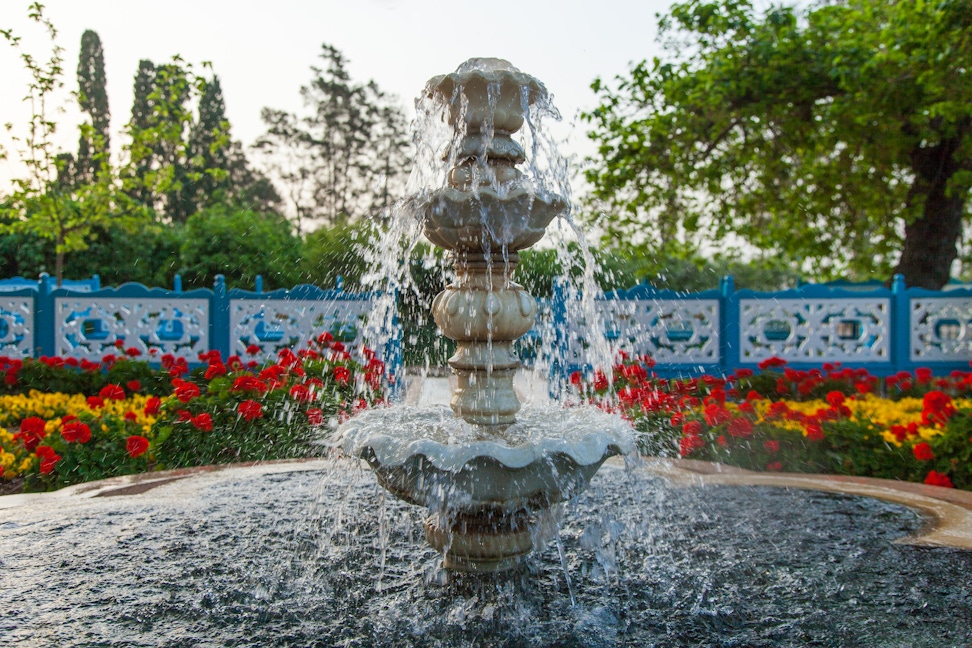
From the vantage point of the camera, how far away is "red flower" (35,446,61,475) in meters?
3.85

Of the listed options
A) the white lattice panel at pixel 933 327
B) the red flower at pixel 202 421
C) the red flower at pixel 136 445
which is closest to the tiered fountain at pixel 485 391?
the red flower at pixel 136 445

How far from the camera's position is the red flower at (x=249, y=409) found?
4.58 m

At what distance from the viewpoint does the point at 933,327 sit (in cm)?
783

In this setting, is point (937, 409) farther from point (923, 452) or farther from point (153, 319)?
point (153, 319)

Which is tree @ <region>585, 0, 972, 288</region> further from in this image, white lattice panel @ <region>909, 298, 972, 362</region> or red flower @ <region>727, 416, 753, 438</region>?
red flower @ <region>727, 416, 753, 438</region>

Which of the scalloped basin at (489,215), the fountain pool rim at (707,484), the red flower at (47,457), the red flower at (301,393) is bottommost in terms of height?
the fountain pool rim at (707,484)

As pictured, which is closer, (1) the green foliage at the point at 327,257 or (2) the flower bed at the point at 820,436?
(2) the flower bed at the point at 820,436

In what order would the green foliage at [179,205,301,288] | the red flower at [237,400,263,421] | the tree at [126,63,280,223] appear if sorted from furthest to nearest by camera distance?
the tree at [126,63,280,223]
the green foliage at [179,205,301,288]
the red flower at [237,400,263,421]

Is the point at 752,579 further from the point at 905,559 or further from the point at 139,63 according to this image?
the point at 139,63

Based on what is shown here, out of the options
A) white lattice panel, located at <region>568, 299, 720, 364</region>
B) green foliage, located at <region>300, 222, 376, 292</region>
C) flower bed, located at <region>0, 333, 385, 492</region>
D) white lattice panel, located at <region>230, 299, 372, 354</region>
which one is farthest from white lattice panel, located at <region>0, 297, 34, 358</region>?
green foliage, located at <region>300, 222, 376, 292</region>

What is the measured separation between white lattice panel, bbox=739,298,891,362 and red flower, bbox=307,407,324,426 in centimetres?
472

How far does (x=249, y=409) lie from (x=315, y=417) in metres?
0.45

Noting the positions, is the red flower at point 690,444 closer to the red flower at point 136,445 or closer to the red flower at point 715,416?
the red flower at point 715,416

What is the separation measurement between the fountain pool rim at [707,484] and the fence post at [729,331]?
12.7 feet
